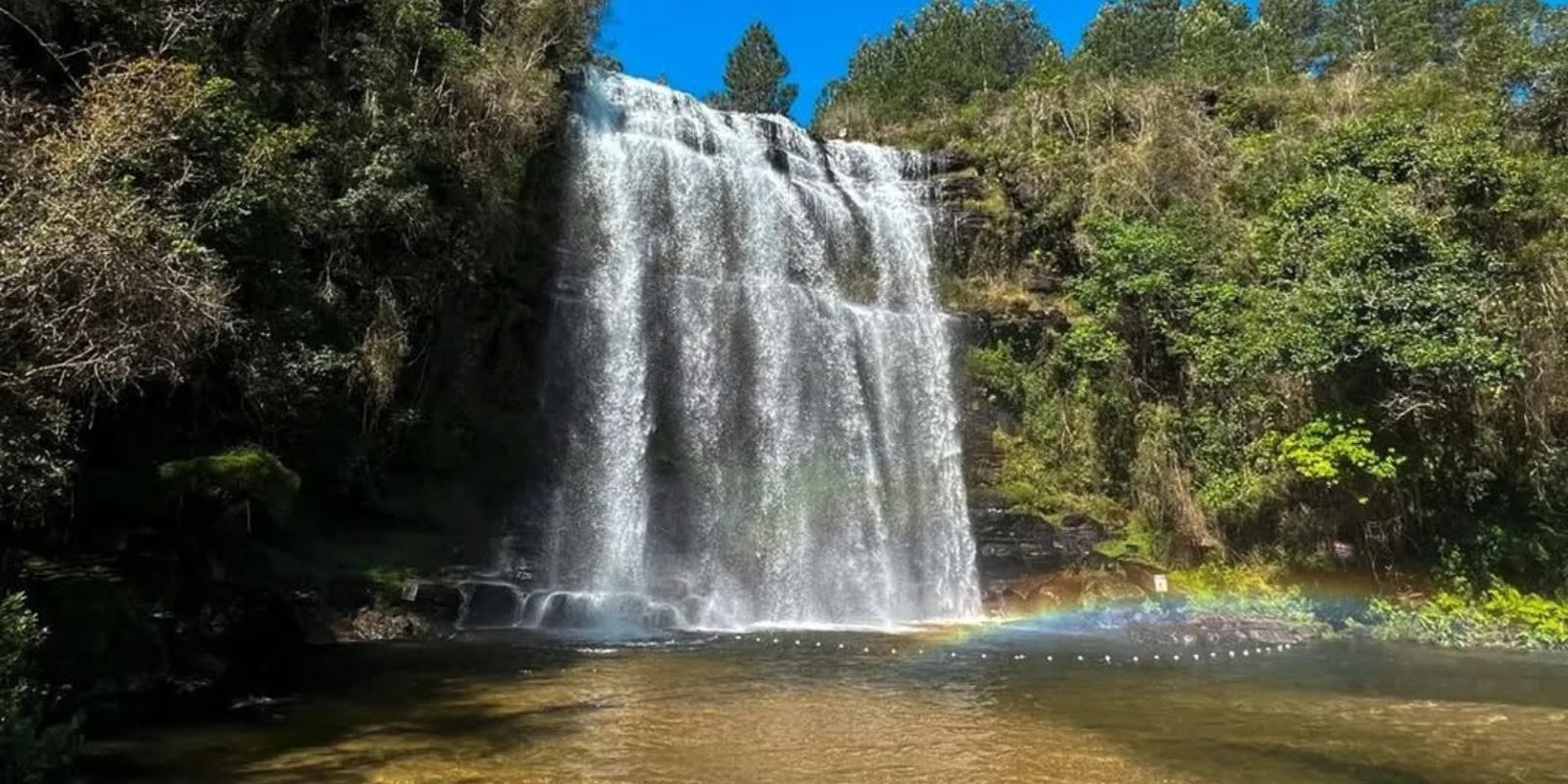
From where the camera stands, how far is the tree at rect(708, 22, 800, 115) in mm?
55188

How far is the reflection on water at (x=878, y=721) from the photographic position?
7672 mm

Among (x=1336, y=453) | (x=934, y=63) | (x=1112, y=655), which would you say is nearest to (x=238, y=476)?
(x=1112, y=655)

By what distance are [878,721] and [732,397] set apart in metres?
12.5

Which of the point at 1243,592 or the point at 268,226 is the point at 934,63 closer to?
the point at 1243,592

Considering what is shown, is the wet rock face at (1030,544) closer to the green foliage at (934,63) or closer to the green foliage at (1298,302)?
the green foliage at (1298,302)

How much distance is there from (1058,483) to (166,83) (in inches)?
681

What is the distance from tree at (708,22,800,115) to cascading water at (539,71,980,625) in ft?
101

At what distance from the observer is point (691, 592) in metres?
19.4

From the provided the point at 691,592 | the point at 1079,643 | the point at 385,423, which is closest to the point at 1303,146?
the point at 1079,643

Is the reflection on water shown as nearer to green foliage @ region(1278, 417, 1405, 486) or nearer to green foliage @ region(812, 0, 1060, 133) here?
green foliage @ region(1278, 417, 1405, 486)

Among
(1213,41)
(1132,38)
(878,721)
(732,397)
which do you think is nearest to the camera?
(878,721)

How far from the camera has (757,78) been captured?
55.6 m

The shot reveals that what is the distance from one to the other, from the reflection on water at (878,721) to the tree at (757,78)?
44.9 meters

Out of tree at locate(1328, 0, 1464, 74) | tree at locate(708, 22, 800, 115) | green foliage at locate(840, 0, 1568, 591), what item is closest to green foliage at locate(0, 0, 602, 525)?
green foliage at locate(840, 0, 1568, 591)
